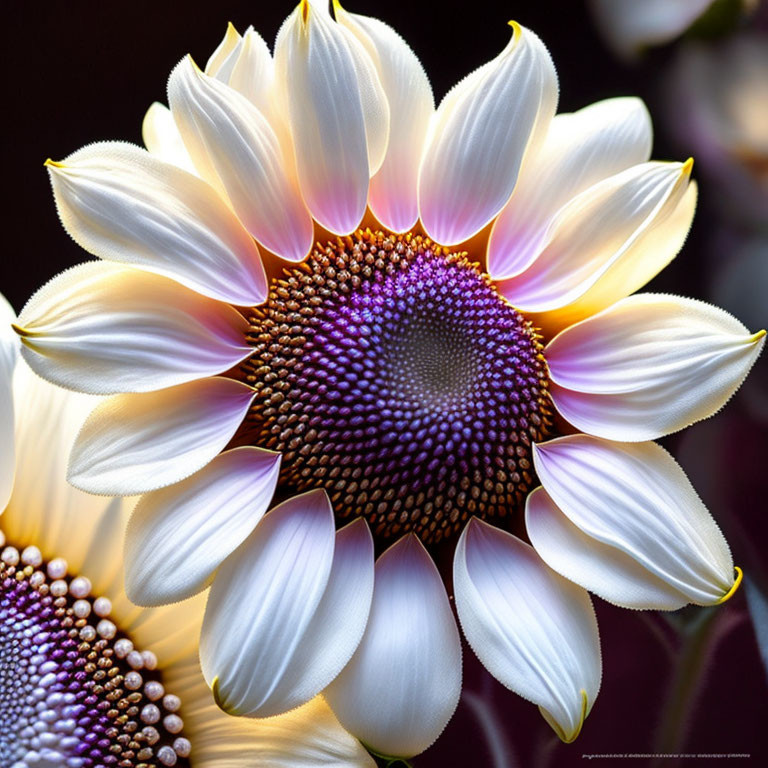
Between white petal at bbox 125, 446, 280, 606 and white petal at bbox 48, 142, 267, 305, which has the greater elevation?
white petal at bbox 48, 142, 267, 305

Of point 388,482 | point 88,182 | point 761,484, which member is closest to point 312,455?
point 388,482

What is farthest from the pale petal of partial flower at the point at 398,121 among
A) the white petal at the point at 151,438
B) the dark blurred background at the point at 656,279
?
the dark blurred background at the point at 656,279

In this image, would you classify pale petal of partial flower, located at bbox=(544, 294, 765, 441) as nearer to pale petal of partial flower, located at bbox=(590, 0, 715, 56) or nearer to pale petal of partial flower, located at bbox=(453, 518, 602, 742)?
pale petal of partial flower, located at bbox=(453, 518, 602, 742)

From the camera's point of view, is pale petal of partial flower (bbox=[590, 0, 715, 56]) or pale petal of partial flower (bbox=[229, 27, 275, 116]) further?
pale petal of partial flower (bbox=[590, 0, 715, 56])

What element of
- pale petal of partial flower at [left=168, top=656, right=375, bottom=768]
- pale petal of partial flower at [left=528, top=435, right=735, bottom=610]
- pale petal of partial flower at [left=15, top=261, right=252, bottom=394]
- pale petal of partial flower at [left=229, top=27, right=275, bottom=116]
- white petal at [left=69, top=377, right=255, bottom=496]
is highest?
pale petal of partial flower at [left=229, top=27, right=275, bottom=116]

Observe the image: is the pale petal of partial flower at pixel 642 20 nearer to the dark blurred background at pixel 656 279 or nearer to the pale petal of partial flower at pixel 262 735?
the dark blurred background at pixel 656 279

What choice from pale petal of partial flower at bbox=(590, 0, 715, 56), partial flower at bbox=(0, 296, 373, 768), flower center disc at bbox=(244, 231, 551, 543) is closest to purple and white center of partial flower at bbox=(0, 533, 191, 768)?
partial flower at bbox=(0, 296, 373, 768)

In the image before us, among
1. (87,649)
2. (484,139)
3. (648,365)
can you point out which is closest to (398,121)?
(484,139)
